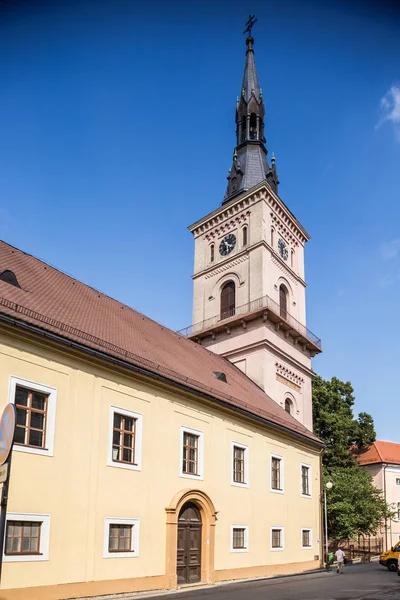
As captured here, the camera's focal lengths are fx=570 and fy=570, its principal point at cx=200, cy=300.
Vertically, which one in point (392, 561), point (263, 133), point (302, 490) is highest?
point (263, 133)

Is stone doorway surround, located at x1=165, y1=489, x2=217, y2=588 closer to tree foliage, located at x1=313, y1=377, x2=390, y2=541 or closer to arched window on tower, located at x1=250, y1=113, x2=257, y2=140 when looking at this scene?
tree foliage, located at x1=313, y1=377, x2=390, y2=541

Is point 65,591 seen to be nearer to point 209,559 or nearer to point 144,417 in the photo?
point 144,417

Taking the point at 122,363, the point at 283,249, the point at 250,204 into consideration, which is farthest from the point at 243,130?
the point at 122,363

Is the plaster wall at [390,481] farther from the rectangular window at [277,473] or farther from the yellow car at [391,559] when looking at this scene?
the rectangular window at [277,473]

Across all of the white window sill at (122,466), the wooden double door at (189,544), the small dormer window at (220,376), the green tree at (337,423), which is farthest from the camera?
the green tree at (337,423)

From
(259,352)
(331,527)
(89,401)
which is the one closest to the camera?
(89,401)

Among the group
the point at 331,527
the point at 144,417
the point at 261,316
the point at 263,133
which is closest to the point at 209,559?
the point at 144,417

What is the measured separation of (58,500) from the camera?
48.8ft

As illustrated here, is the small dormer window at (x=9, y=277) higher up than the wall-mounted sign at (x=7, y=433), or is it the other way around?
the small dormer window at (x=9, y=277)

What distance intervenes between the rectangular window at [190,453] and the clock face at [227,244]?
19828mm

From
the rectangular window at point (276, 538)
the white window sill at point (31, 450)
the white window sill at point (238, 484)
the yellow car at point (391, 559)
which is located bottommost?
the yellow car at point (391, 559)

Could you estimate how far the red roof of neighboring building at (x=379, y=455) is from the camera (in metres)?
52.7

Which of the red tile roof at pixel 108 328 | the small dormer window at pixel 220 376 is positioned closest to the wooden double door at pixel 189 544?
the red tile roof at pixel 108 328

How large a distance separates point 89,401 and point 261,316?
1845cm
